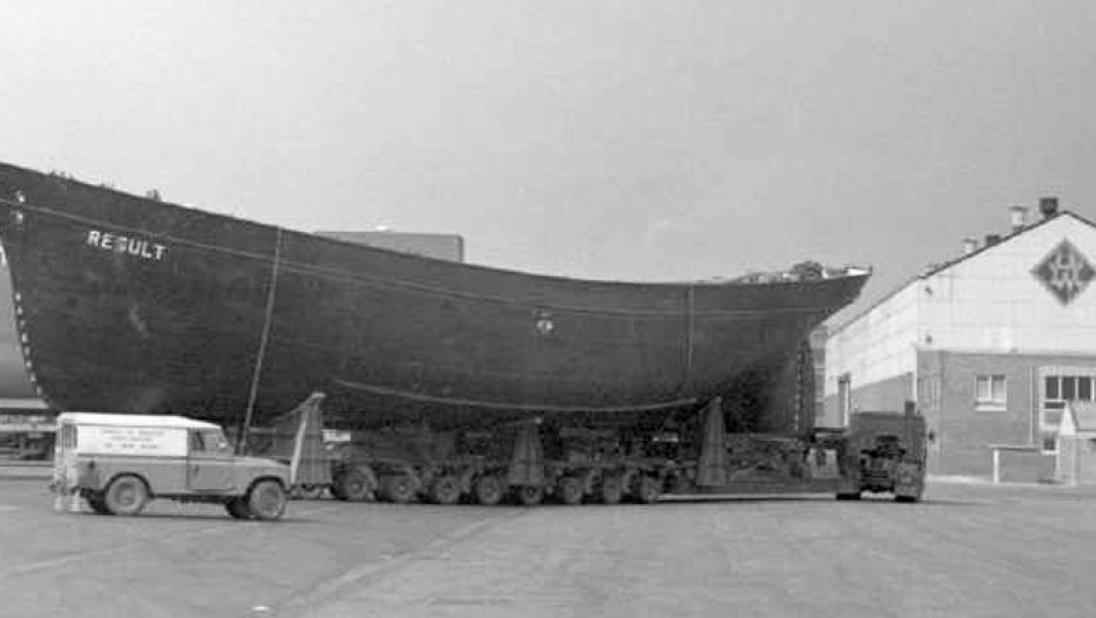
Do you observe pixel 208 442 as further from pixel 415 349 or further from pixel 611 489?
pixel 611 489

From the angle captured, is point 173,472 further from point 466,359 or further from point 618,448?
point 618,448

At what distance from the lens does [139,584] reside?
14.7m

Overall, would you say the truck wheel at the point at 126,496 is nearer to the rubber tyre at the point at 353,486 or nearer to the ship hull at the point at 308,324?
the ship hull at the point at 308,324

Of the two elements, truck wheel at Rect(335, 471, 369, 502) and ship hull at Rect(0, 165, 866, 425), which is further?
truck wheel at Rect(335, 471, 369, 502)

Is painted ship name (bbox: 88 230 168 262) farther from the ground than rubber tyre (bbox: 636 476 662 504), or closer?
farther from the ground

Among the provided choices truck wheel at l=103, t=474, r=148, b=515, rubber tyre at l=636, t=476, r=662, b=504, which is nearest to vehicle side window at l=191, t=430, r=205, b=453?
truck wheel at l=103, t=474, r=148, b=515

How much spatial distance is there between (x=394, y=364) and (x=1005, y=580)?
16.4 metres

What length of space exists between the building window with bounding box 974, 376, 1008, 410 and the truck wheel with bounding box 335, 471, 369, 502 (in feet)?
174

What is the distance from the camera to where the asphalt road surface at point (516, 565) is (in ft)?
47.0

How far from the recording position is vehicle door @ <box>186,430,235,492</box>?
24.0m

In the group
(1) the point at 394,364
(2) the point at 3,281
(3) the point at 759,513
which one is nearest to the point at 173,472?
(1) the point at 394,364

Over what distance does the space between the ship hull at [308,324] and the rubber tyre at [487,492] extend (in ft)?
4.44

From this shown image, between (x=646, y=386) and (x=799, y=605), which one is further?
(x=646, y=386)

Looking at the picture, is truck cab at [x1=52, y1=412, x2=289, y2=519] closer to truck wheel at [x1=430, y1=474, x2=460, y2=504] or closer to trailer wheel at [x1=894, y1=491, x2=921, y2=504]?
truck wheel at [x1=430, y1=474, x2=460, y2=504]
